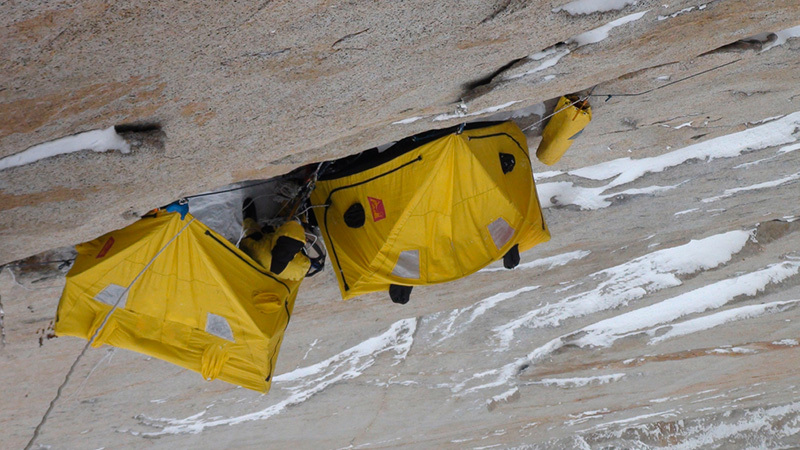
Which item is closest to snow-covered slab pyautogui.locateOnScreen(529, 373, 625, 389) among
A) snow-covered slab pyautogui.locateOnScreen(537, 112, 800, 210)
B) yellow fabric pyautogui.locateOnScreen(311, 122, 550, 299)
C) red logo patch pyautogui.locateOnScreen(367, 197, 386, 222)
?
snow-covered slab pyautogui.locateOnScreen(537, 112, 800, 210)

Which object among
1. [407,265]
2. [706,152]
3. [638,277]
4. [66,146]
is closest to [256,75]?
[66,146]

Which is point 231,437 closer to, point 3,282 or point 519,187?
point 3,282

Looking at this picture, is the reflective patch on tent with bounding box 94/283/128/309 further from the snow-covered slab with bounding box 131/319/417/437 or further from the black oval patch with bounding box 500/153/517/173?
the snow-covered slab with bounding box 131/319/417/437

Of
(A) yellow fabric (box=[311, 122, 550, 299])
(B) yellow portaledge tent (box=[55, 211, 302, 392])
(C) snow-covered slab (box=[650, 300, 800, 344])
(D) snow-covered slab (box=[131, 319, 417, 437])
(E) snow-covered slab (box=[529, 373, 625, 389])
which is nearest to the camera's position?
(B) yellow portaledge tent (box=[55, 211, 302, 392])

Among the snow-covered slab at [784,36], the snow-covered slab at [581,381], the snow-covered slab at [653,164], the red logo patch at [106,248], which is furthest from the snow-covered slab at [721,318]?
the red logo patch at [106,248]

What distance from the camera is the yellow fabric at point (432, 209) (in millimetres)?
3621

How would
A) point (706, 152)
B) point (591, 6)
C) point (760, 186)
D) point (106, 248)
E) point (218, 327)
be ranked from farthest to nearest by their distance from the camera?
point (760, 186)
point (706, 152)
point (218, 327)
point (106, 248)
point (591, 6)

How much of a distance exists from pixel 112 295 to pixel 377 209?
1637 mm

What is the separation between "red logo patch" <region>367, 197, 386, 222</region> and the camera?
375cm

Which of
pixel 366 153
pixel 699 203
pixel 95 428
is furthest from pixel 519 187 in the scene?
pixel 95 428

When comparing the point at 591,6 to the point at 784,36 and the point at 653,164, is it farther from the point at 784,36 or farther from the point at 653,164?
the point at 653,164

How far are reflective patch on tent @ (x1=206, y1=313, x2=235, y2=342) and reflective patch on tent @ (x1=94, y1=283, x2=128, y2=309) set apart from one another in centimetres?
48

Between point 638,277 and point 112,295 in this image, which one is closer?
point 112,295

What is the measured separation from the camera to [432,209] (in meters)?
3.74
